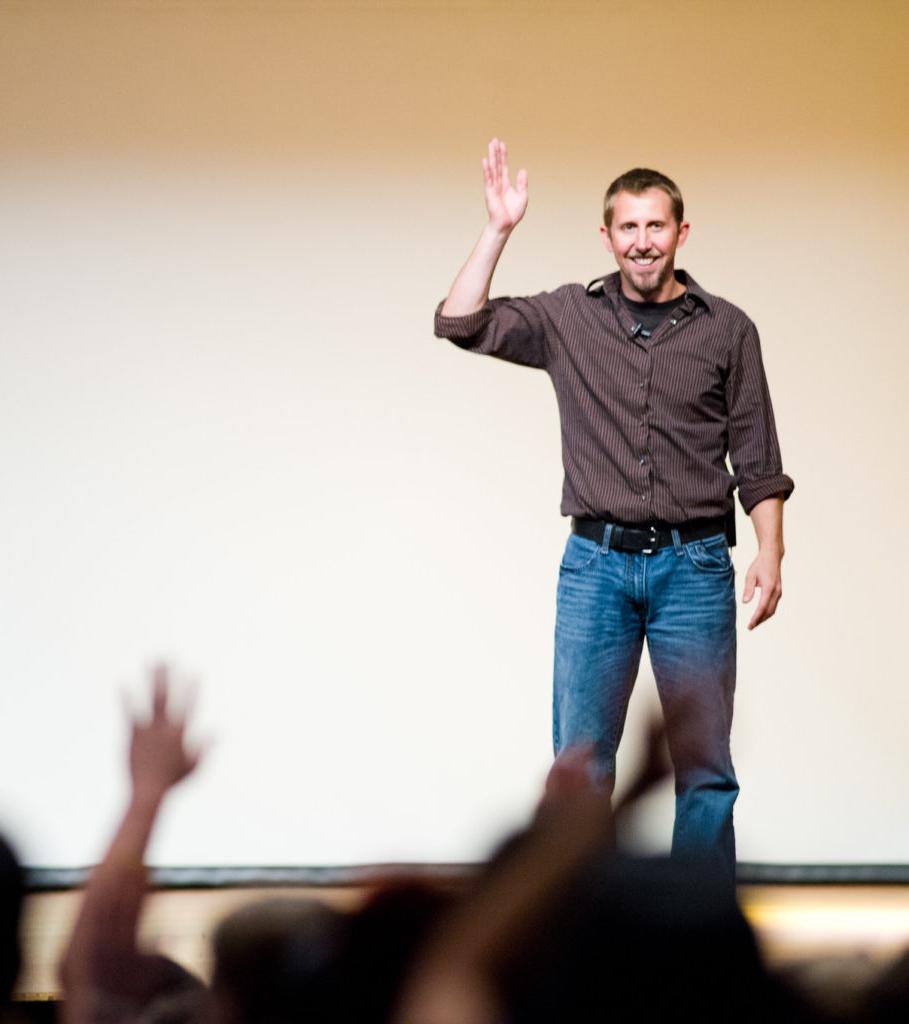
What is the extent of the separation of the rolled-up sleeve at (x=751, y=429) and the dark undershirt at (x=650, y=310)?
0.14 metres

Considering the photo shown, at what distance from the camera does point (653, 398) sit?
104 inches

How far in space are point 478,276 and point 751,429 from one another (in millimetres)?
552

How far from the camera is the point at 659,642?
2.60 m

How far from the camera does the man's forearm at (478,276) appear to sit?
2600 millimetres

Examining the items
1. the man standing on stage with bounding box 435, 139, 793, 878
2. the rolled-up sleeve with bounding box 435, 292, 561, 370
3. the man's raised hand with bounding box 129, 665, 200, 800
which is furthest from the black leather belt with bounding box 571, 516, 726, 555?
the man's raised hand with bounding box 129, 665, 200, 800

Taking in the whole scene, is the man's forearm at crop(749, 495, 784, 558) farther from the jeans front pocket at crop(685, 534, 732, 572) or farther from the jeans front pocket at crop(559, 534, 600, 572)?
the jeans front pocket at crop(559, 534, 600, 572)

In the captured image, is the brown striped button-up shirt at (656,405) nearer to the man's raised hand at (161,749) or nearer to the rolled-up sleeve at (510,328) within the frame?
the rolled-up sleeve at (510,328)

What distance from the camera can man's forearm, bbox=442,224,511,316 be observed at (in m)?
→ 2.60

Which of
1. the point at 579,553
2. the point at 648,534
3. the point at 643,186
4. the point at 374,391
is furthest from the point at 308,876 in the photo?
the point at 643,186

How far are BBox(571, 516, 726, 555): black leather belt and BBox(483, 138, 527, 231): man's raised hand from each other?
0.55 meters

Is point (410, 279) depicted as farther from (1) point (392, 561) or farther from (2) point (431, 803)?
(2) point (431, 803)

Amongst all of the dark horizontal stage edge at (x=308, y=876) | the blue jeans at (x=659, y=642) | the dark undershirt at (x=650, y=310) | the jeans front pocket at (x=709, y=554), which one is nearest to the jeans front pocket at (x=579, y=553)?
the blue jeans at (x=659, y=642)

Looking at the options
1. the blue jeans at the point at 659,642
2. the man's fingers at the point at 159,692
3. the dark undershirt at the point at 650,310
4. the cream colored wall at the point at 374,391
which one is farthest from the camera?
the cream colored wall at the point at 374,391

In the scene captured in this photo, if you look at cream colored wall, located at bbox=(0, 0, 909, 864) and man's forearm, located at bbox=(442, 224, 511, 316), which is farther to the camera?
cream colored wall, located at bbox=(0, 0, 909, 864)
